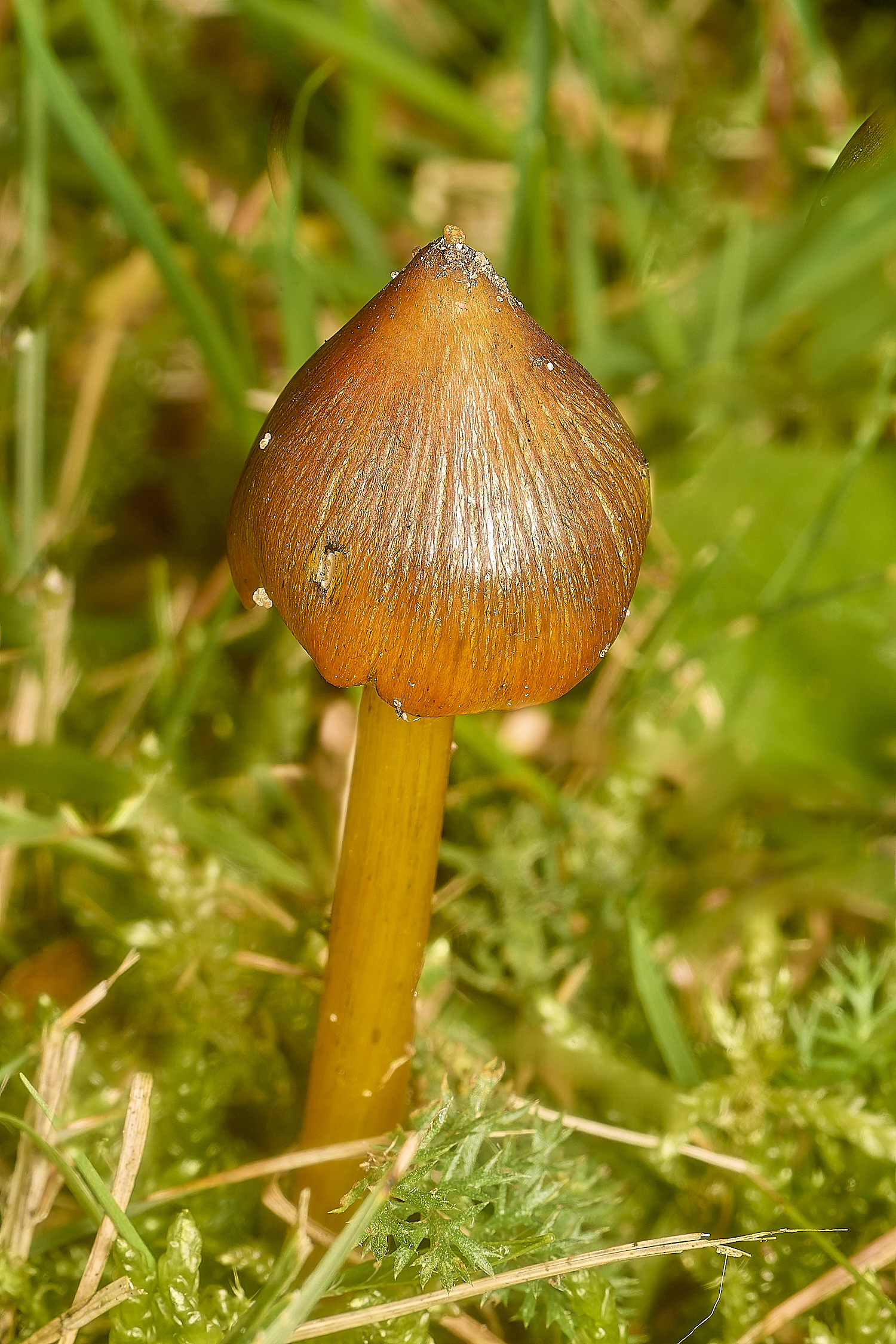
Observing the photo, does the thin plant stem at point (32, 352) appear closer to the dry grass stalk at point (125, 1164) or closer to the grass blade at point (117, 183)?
the grass blade at point (117, 183)

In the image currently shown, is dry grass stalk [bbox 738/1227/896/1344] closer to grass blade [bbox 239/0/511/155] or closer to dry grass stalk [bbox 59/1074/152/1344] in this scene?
dry grass stalk [bbox 59/1074/152/1344]

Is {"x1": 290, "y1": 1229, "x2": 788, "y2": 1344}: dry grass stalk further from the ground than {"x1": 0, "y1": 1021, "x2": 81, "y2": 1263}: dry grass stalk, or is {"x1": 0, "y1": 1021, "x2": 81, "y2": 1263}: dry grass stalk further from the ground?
{"x1": 0, "y1": 1021, "x2": 81, "y2": 1263}: dry grass stalk

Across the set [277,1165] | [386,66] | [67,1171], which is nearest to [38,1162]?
[67,1171]

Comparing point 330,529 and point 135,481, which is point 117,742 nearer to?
point 135,481

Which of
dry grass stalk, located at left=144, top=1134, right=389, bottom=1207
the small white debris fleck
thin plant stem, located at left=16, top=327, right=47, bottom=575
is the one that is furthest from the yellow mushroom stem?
thin plant stem, located at left=16, top=327, right=47, bottom=575

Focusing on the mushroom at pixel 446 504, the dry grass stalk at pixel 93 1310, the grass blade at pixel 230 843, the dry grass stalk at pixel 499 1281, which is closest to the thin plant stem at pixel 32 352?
the grass blade at pixel 230 843
